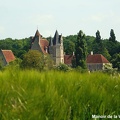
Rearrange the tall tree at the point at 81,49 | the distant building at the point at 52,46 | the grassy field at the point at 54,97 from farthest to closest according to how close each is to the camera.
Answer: the distant building at the point at 52,46 < the tall tree at the point at 81,49 < the grassy field at the point at 54,97

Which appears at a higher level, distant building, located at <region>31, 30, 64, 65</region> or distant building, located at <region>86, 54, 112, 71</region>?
distant building, located at <region>31, 30, 64, 65</region>

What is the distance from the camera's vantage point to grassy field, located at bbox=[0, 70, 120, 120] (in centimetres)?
213

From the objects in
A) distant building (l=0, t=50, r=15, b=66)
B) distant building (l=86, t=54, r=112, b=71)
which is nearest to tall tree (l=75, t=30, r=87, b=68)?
distant building (l=86, t=54, r=112, b=71)

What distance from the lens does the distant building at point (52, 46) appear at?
93938 millimetres

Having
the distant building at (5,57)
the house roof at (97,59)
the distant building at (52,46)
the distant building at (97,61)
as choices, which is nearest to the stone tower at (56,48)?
the distant building at (52,46)

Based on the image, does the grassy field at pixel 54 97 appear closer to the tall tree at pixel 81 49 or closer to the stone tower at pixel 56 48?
the tall tree at pixel 81 49

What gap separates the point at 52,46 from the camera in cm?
9538

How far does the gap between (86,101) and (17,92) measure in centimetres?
69

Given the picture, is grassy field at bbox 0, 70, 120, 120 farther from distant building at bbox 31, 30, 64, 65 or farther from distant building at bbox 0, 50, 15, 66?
distant building at bbox 31, 30, 64, 65

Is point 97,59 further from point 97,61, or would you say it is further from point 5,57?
point 5,57

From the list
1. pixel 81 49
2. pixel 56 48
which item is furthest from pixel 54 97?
pixel 56 48

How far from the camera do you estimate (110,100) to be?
9.05 feet

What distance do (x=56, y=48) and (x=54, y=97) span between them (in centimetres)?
9283

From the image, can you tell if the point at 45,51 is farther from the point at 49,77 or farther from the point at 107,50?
the point at 49,77
